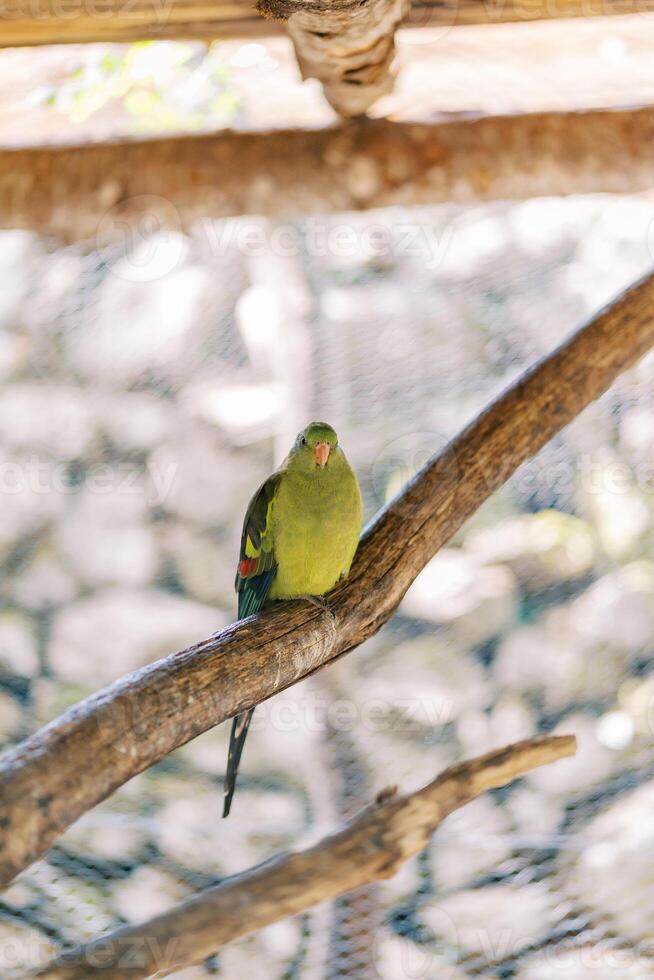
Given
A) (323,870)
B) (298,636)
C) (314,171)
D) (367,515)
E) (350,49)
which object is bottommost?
(323,870)

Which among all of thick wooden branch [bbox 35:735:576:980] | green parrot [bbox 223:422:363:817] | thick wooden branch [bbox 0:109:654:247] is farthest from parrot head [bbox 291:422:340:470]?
thick wooden branch [bbox 35:735:576:980]

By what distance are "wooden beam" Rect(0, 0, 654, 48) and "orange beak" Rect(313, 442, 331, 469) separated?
867 millimetres

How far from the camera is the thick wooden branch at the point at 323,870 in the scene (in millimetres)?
1878

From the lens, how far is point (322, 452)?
72.6 inches

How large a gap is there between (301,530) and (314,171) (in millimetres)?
804

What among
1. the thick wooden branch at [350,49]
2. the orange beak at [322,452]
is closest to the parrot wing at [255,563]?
the orange beak at [322,452]

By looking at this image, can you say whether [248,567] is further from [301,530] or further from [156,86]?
[156,86]

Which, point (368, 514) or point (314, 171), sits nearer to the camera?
point (314, 171)

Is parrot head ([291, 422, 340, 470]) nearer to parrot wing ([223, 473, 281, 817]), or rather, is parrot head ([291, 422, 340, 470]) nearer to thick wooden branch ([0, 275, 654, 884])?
parrot wing ([223, 473, 281, 817])

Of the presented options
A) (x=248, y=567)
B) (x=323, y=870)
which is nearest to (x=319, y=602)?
(x=248, y=567)

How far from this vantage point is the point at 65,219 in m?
1.94

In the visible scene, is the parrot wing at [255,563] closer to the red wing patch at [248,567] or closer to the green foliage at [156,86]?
the red wing patch at [248,567]

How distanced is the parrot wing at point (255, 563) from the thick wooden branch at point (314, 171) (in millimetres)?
644

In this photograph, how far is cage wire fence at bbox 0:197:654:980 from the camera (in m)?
2.95
